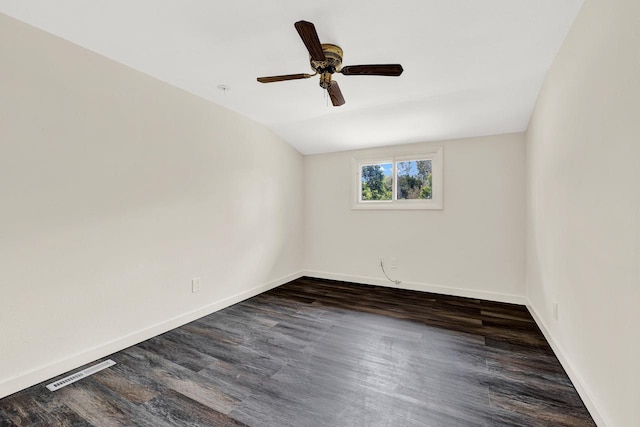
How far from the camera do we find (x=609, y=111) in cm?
123

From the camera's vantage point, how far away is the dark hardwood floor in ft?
4.66

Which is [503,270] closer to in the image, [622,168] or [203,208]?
[622,168]

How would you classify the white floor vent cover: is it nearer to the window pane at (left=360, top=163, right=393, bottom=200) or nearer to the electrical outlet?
the electrical outlet

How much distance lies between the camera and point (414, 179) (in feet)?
12.2

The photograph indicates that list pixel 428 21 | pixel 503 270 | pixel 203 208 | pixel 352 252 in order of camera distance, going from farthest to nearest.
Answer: pixel 352 252 → pixel 503 270 → pixel 203 208 → pixel 428 21

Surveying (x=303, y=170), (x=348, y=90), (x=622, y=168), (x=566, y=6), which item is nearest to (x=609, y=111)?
(x=622, y=168)

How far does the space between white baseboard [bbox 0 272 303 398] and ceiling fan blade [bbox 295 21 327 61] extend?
2398 mm

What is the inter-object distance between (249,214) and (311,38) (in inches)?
87.1

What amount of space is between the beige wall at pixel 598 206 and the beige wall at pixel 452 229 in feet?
3.52

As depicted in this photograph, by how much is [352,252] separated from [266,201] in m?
1.42

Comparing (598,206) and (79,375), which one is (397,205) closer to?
(598,206)

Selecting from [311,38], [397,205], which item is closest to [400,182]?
[397,205]

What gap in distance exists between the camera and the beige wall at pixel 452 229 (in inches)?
124

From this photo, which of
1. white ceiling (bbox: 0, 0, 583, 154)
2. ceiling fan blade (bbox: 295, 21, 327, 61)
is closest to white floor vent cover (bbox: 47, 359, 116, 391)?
white ceiling (bbox: 0, 0, 583, 154)
